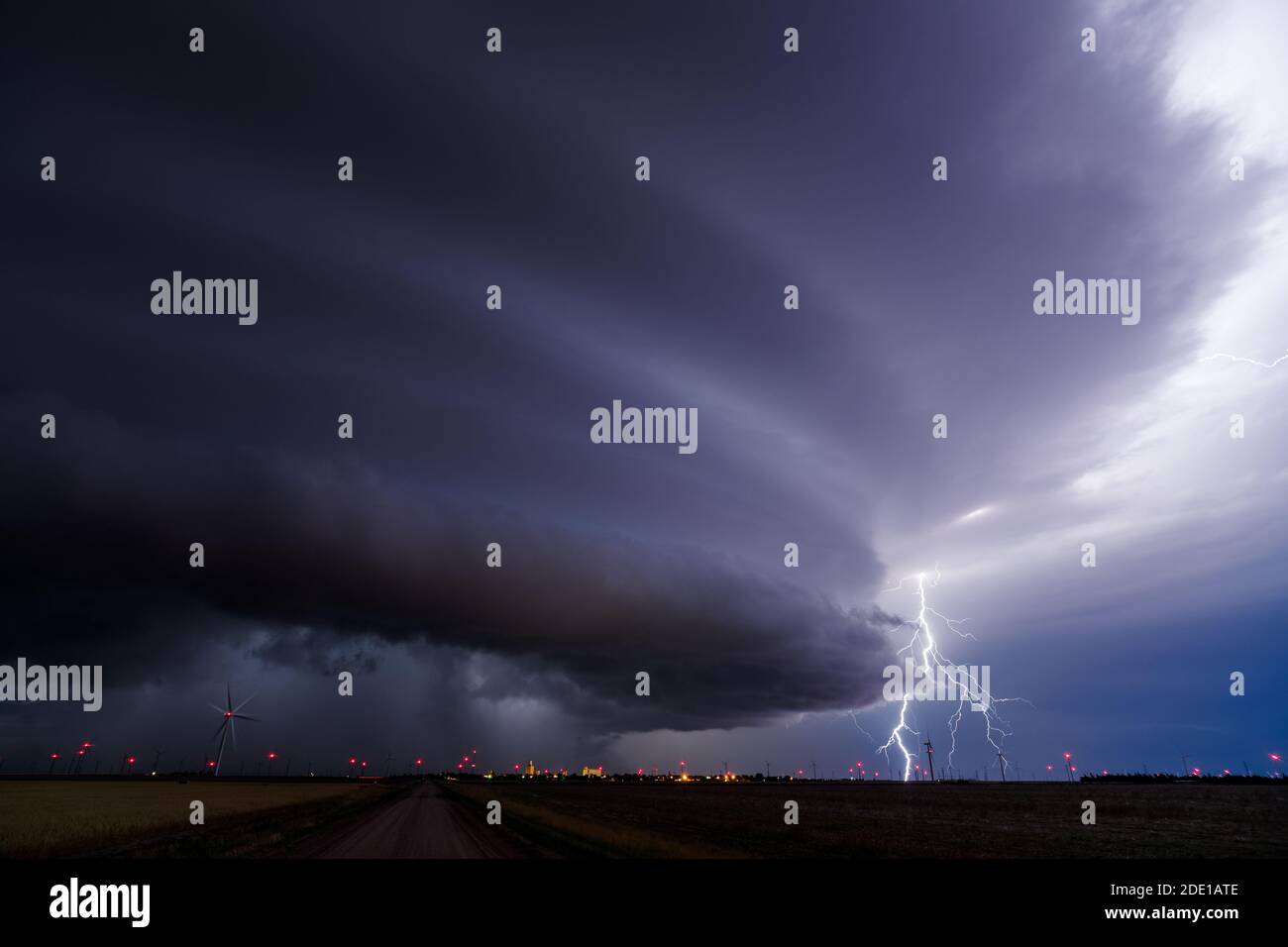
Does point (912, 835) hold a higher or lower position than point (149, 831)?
lower

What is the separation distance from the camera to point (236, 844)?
29.1 m

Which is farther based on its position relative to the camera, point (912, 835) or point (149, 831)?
point (912, 835)

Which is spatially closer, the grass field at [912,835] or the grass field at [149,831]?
the grass field at [149,831]

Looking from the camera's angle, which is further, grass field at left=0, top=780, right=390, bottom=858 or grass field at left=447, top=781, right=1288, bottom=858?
grass field at left=447, top=781, right=1288, bottom=858

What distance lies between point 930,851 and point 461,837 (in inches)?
890
